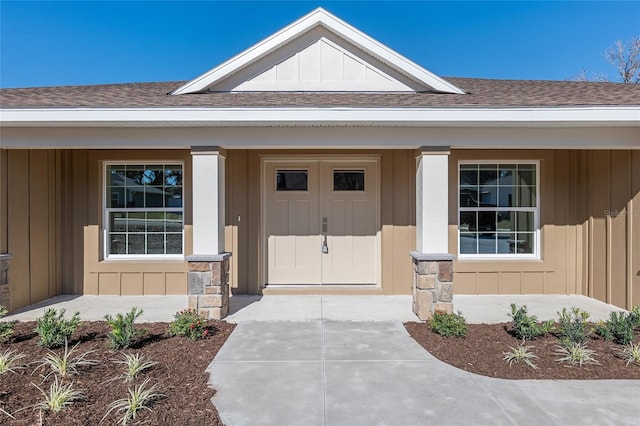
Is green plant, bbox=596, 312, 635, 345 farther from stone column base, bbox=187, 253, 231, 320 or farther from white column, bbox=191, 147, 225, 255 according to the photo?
white column, bbox=191, 147, 225, 255

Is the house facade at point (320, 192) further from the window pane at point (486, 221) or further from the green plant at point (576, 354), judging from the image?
the green plant at point (576, 354)

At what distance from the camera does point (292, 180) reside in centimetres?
687

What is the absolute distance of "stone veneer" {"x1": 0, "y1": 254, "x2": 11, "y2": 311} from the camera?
5.37 m

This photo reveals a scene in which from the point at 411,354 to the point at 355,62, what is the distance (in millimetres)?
4898

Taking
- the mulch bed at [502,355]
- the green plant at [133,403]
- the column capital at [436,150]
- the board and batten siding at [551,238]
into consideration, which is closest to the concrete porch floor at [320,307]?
the board and batten siding at [551,238]

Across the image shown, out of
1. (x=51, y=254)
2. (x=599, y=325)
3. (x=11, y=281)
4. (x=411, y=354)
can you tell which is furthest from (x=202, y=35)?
(x=599, y=325)

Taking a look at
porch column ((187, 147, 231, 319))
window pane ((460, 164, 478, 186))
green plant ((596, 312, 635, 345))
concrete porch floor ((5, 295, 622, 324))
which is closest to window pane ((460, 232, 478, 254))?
concrete porch floor ((5, 295, 622, 324))

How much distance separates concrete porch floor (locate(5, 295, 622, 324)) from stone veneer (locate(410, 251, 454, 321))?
1.10 feet

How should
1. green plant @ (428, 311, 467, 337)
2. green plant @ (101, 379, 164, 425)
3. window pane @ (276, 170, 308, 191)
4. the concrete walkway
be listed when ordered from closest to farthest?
green plant @ (101, 379, 164, 425) < the concrete walkway < green plant @ (428, 311, 467, 337) < window pane @ (276, 170, 308, 191)

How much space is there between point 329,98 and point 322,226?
7.81 feet

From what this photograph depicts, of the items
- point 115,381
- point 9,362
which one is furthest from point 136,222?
point 115,381

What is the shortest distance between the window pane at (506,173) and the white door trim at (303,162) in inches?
89.3

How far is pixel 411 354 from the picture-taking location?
155 inches

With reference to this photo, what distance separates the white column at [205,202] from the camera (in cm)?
515
